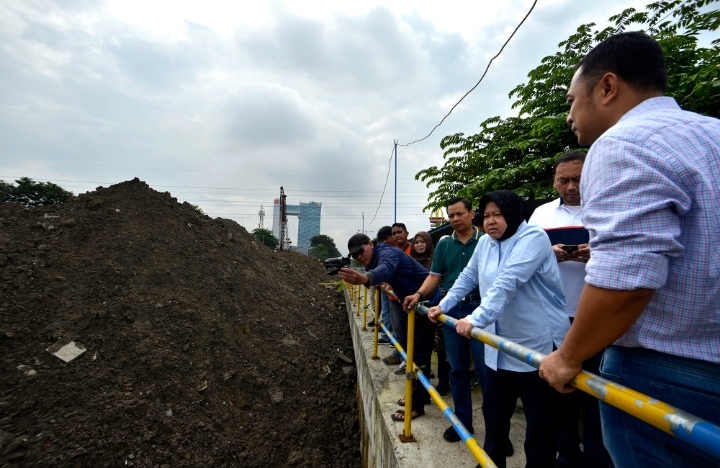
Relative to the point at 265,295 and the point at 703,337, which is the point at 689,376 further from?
the point at 265,295

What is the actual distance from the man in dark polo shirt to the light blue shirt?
483 mm

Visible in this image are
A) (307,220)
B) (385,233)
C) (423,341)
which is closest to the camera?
(423,341)

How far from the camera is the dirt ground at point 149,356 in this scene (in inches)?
153

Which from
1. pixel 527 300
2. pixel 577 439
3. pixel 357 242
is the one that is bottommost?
pixel 577 439

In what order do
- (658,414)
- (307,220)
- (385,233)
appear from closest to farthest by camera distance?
1. (658,414)
2. (385,233)
3. (307,220)

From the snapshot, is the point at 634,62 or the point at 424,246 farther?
the point at 424,246

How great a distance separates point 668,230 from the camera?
73 centimetres

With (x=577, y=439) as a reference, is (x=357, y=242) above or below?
above

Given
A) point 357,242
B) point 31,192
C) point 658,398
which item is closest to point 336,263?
point 357,242

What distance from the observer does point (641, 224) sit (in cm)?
74

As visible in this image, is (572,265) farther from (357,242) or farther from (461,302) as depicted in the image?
(357,242)

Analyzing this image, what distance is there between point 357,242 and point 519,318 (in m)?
1.62

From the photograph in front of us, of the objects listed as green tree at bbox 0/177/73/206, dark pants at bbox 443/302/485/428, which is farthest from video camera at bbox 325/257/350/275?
green tree at bbox 0/177/73/206

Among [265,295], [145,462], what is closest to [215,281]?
[265,295]
